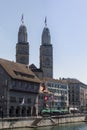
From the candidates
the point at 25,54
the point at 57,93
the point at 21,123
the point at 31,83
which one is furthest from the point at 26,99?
the point at 25,54

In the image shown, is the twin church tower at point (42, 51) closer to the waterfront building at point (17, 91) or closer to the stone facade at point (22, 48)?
the stone facade at point (22, 48)

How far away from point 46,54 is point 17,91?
74414 mm

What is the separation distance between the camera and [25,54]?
608 feet

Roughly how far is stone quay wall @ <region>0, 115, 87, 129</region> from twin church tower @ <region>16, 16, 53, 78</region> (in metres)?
56.2

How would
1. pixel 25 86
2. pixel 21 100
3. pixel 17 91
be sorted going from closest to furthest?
pixel 17 91, pixel 21 100, pixel 25 86

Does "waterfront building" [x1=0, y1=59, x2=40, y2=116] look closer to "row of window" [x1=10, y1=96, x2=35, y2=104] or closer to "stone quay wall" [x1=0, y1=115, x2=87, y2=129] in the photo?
"row of window" [x1=10, y1=96, x2=35, y2=104]

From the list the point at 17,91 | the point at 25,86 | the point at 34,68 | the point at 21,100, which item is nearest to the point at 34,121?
the point at 17,91

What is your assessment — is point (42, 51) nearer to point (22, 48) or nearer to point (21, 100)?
point (22, 48)

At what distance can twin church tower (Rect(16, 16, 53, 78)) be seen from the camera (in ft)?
607

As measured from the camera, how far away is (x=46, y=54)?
189875 millimetres

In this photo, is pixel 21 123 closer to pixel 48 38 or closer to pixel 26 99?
pixel 26 99

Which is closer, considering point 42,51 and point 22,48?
point 22,48

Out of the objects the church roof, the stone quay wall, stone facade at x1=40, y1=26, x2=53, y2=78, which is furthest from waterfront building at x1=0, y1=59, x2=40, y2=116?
stone facade at x1=40, y1=26, x2=53, y2=78

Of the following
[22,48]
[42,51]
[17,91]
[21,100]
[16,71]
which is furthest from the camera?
[42,51]
